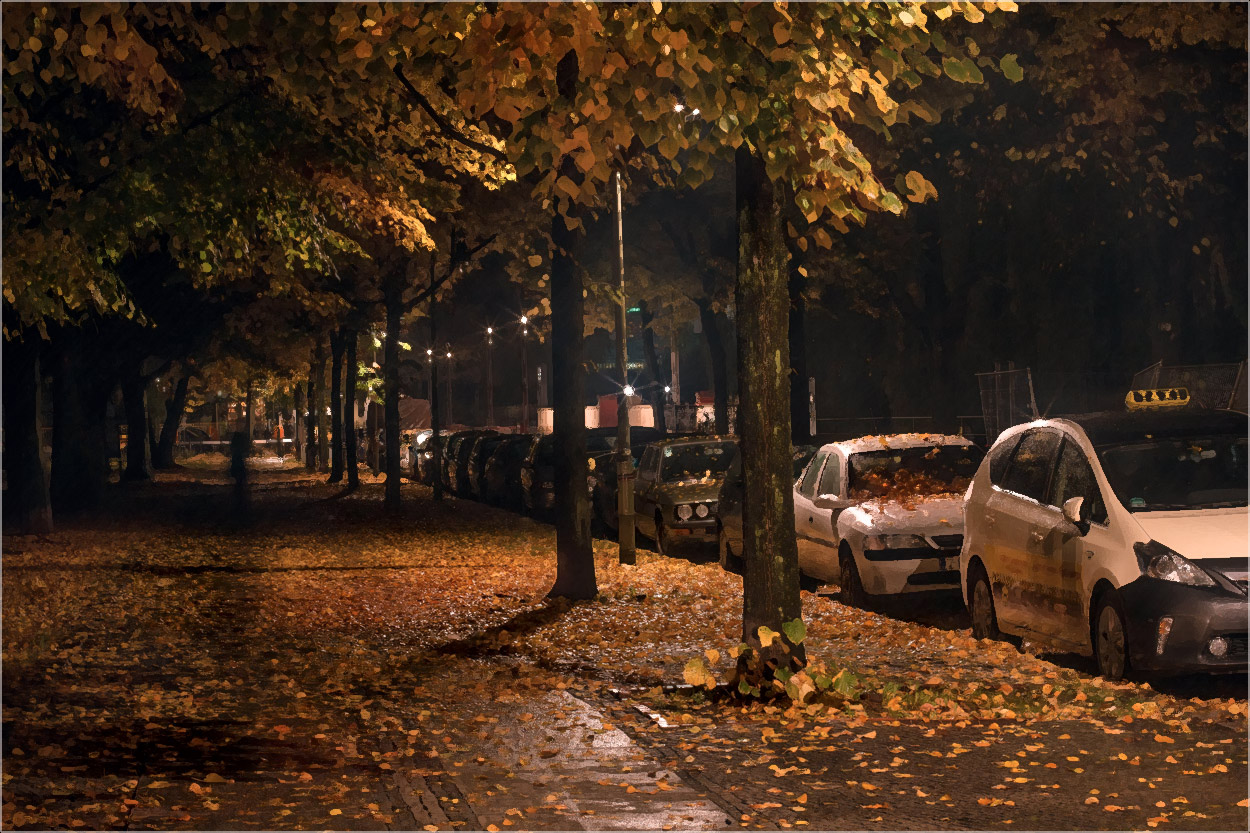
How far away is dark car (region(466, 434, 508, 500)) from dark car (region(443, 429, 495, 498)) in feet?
1.39

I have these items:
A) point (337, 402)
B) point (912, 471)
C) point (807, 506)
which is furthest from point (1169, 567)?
point (337, 402)

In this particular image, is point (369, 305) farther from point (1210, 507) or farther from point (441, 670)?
point (1210, 507)

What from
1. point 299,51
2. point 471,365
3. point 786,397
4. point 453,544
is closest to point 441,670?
point 786,397

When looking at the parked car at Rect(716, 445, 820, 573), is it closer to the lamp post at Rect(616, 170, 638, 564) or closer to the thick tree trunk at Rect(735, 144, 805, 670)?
the lamp post at Rect(616, 170, 638, 564)

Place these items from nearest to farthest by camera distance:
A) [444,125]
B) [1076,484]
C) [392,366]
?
1. [1076,484]
2. [444,125]
3. [392,366]

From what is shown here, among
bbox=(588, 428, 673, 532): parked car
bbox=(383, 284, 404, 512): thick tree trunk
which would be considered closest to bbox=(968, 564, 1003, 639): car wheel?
bbox=(588, 428, 673, 532): parked car

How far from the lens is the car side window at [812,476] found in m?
17.4

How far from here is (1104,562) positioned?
10.1 meters

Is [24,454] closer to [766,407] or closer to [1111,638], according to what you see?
[766,407]

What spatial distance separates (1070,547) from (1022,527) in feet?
2.75

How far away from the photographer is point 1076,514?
10.3m

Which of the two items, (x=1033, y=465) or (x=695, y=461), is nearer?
(x=1033, y=465)

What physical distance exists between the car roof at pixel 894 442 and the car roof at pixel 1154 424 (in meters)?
5.38

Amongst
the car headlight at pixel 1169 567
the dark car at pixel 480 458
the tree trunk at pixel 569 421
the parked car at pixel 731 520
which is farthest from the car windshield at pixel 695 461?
the dark car at pixel 480 458
